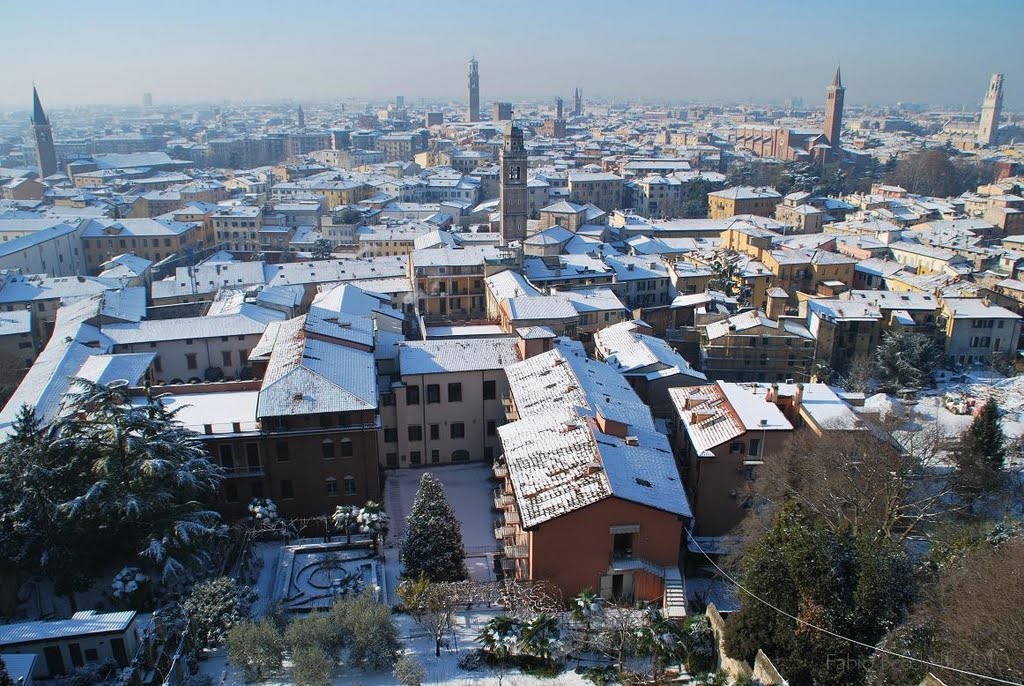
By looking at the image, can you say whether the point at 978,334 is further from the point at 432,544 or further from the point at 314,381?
the point at 314,381

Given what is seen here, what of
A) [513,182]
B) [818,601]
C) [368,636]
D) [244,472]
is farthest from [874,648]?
[513,182]

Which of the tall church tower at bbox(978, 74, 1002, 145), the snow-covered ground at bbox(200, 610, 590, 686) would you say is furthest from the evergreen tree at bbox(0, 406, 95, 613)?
the tall church tower at bbox(978, 74, 1002, 145)

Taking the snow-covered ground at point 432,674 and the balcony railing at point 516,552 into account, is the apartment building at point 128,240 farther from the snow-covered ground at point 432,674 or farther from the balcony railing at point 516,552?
the snow-covered ground at point 432,674

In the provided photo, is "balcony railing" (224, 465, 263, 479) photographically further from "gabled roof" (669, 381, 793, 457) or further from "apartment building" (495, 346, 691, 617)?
"gabled roof" (669, 381, 793, 457)

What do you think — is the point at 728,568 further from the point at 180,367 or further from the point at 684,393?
the point at 180,367

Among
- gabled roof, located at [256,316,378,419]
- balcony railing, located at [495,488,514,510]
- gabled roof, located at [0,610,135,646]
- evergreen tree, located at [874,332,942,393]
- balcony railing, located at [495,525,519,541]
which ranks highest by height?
gabled roof, located at [256,316,378,419]

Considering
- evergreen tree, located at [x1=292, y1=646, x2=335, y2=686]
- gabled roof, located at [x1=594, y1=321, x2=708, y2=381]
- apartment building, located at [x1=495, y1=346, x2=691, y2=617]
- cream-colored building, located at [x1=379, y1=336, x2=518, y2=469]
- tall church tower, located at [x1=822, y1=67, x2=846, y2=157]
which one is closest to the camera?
evergreen tree, located at [x1=292, y1=646, x2=335, y2=686]

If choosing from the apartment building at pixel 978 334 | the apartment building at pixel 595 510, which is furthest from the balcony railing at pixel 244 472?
the apartment building at pixel 978 334
